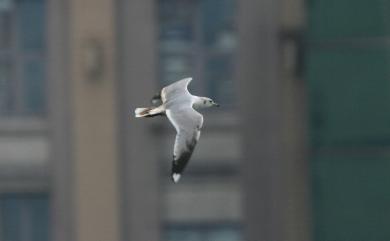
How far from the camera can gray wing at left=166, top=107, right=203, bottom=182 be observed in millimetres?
7305

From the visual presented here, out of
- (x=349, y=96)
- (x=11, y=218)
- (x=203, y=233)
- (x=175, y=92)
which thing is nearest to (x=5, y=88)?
(x=11, y=218)

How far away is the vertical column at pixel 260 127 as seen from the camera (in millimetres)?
14922

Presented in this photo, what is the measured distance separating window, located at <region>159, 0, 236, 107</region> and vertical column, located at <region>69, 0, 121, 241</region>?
1.83 ft

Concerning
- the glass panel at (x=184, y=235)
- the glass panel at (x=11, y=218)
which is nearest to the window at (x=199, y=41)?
the glass panel at (x=184, y=235)

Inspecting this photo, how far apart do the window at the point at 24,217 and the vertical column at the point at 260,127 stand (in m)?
2.08

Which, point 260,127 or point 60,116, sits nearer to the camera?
point 260,127

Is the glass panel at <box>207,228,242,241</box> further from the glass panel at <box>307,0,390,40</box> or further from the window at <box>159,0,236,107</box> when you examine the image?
the glass panel at <box>307,0,390,40</box>

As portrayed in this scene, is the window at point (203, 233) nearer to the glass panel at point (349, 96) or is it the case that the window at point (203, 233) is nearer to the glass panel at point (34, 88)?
the glass panel at point (349, 96)

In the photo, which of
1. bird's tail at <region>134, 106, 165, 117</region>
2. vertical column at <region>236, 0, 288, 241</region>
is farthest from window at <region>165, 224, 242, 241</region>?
bird's tail at <region>134, 106, 165, 117</region>

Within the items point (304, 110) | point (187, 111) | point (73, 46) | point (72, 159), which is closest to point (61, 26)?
point (73, 46)

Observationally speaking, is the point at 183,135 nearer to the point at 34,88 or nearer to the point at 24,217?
the point at 34,88

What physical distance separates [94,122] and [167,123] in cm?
71

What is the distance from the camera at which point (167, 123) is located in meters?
15.1

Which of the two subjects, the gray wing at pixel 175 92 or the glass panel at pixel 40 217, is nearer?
the gray wing at pixel 175 92
